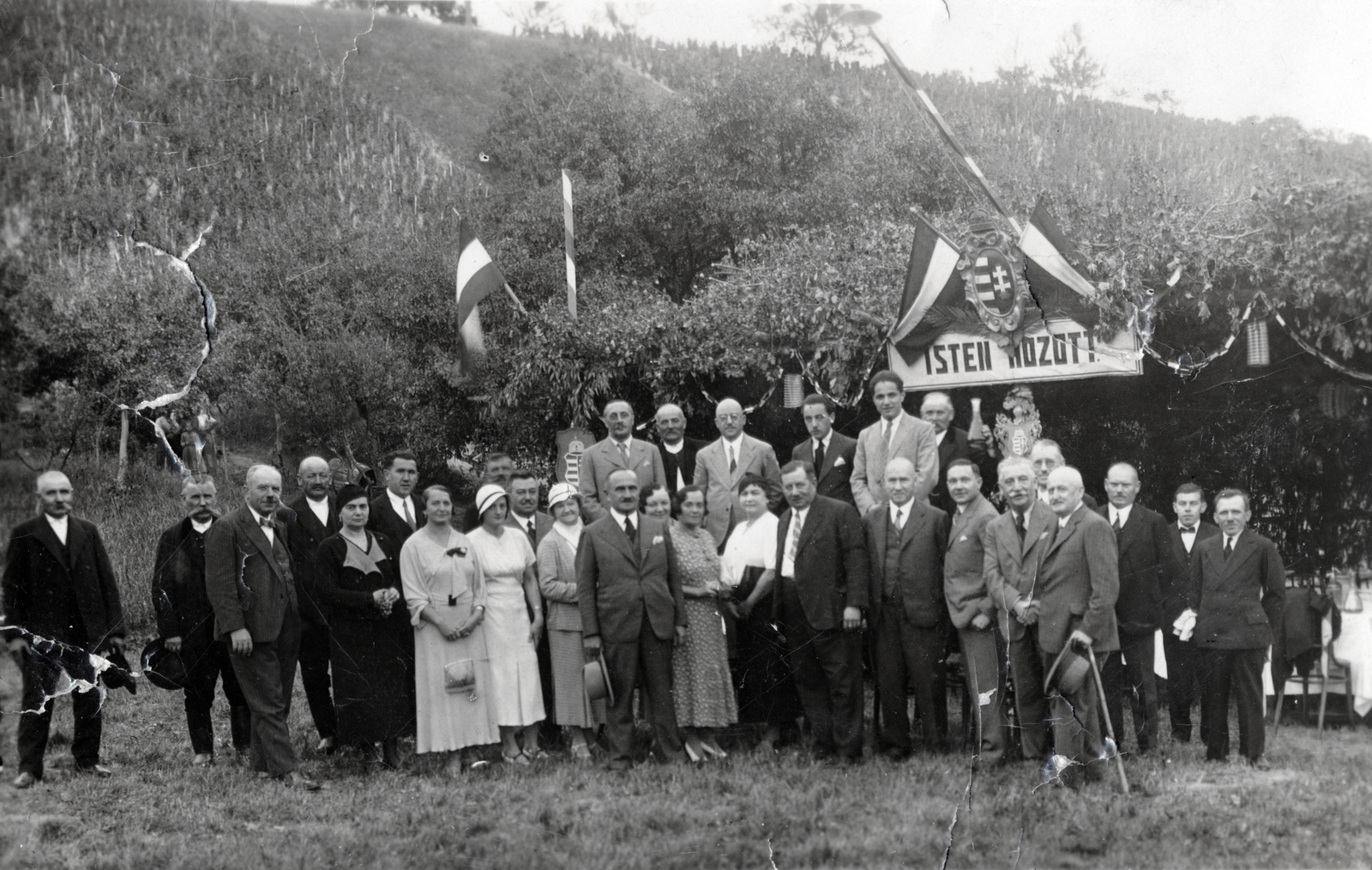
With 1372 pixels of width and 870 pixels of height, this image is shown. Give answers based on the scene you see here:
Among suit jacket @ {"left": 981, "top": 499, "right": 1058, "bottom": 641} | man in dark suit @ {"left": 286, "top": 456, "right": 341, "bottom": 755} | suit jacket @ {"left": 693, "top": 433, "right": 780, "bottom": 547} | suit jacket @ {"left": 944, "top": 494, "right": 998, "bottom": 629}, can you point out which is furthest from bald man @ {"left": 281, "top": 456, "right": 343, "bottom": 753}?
suit jacket @ {"left": 981, "top": 499, "right": 1058, "bottom": 641}

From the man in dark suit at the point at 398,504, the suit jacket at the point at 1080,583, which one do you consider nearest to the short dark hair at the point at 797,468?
the suit jacket at the point at 1080,583

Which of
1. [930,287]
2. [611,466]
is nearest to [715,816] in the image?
[611,466]

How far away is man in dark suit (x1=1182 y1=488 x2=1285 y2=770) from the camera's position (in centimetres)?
636

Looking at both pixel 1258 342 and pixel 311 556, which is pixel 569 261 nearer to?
pixel 311 556

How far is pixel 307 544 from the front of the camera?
738 cm

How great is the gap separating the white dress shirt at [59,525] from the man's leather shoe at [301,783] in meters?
1.99

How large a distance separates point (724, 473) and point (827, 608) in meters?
1.61

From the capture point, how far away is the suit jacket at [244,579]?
21.7 ft

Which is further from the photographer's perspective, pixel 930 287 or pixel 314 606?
pixel 930 287

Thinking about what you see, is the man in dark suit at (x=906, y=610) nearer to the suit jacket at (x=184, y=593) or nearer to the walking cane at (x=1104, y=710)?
the walking cane at (x=1104, y=710)

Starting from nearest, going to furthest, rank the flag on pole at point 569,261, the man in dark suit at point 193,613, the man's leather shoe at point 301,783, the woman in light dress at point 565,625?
1. the man's leather shoe at point 301,783
2. the woman in light dress at point 565,625
3. the man in dark suit at point 193,613
4. the flag on pole at point 569,261

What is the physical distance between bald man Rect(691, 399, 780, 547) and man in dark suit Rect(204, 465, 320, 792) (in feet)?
9.42

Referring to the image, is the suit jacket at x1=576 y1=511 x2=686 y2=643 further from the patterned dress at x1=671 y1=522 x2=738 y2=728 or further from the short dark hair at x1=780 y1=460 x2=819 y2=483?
the short dark hair at x1=780 y1=460 x2=819 y2=483

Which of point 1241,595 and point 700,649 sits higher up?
point 1241,595
